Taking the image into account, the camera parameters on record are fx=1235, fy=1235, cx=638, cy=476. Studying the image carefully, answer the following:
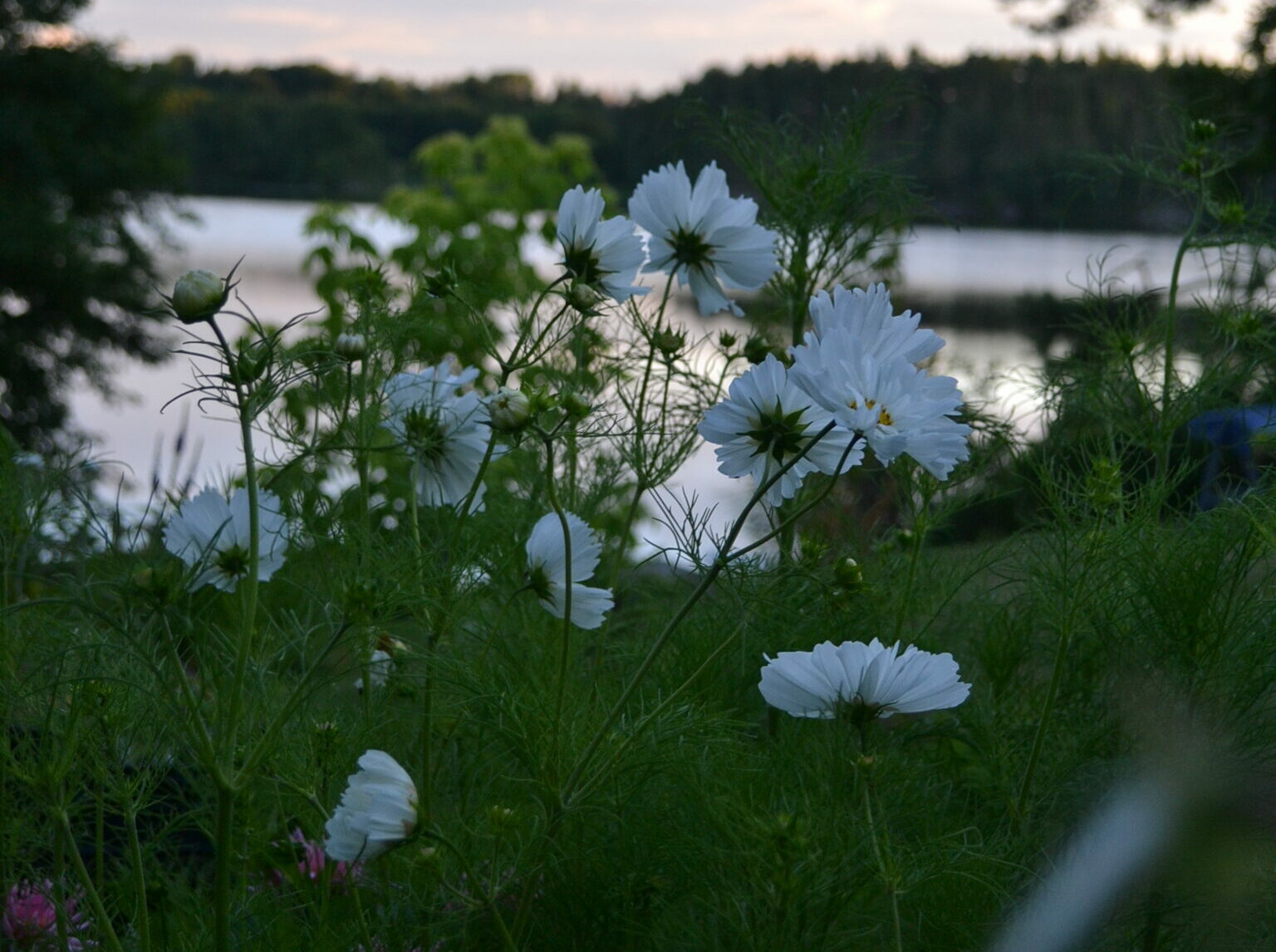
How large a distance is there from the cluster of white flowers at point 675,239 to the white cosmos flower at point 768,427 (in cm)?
15

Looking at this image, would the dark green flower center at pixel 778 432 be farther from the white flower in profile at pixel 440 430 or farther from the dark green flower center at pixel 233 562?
the dark green flower center at pixel 233 562

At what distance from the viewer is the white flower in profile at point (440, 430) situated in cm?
77

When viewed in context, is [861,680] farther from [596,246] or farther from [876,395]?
[596,246]

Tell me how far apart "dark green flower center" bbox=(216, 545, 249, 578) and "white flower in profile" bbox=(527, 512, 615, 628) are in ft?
0.54

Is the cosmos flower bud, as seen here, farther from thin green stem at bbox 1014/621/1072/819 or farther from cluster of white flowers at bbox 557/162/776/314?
thin green stem at bbox 1014/621/1072/819

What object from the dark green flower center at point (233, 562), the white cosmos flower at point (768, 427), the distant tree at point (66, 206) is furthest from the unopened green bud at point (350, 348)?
the distant tree at point (66, 206)

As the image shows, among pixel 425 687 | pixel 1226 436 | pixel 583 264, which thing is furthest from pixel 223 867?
pixel 1226 436

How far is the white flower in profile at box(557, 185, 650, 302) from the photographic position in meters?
0.79

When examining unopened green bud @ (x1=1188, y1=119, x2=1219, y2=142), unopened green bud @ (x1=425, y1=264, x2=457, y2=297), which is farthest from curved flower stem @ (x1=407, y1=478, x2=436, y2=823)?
unopened green bud @ (x1=1188, y1=119, x2=1219, y2=142)

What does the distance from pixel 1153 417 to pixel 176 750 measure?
0.78 m

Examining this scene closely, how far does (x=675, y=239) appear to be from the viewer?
0.86 metres

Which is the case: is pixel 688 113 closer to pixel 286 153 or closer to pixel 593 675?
pixel 593 675

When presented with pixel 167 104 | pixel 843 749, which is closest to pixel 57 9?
pixel 167 104

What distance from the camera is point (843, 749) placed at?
0.75 metres
